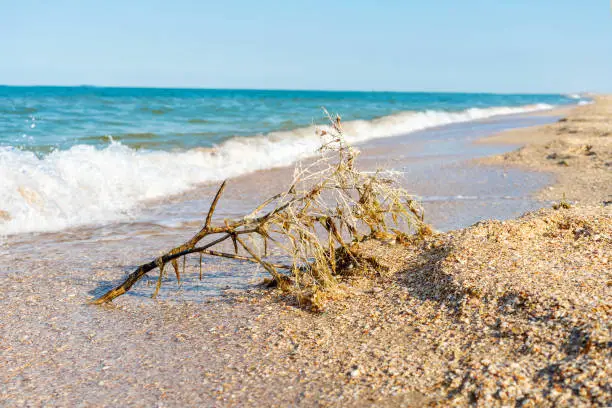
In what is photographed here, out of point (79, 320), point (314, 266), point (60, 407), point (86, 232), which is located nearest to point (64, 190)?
point (86, 232)

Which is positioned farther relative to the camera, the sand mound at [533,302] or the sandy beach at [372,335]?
the sandy beach at [372,335]

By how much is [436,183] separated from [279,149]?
6.75 m

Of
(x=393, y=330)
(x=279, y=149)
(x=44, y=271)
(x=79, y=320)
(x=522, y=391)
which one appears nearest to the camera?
(x=522, y=391)

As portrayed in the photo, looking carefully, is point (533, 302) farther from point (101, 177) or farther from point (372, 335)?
point (101, 177)

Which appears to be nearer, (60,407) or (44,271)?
(60,407)

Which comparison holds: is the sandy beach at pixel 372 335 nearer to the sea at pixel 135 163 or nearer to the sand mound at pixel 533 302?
the sand mound at pixel 533 302

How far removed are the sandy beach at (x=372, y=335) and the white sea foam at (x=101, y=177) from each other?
0.98 metres

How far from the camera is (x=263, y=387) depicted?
8.11ft

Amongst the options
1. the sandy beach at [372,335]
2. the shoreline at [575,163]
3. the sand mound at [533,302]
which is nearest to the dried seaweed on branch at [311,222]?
the sandy beach at [372,335]

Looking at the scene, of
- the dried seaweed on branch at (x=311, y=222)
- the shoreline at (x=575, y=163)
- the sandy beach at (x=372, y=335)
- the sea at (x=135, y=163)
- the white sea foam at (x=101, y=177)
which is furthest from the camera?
the shoreline at (x=575, y=163)

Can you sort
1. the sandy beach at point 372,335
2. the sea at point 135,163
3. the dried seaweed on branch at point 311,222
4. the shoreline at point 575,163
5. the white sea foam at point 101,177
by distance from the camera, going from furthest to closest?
the shoreline at point 575,163
the sea at point 135,163
the white sea foam at point 101,177
the dried seaweed on branch at point 311,222
the sandy beach at point 372,335

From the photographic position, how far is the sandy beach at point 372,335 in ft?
7.68

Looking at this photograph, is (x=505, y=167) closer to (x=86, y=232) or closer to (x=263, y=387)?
(x=86, y=232)

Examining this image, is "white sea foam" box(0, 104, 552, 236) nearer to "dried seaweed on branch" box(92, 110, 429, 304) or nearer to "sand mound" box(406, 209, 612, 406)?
"dried seaweed on branch" box(92, 110, 429, 304)
